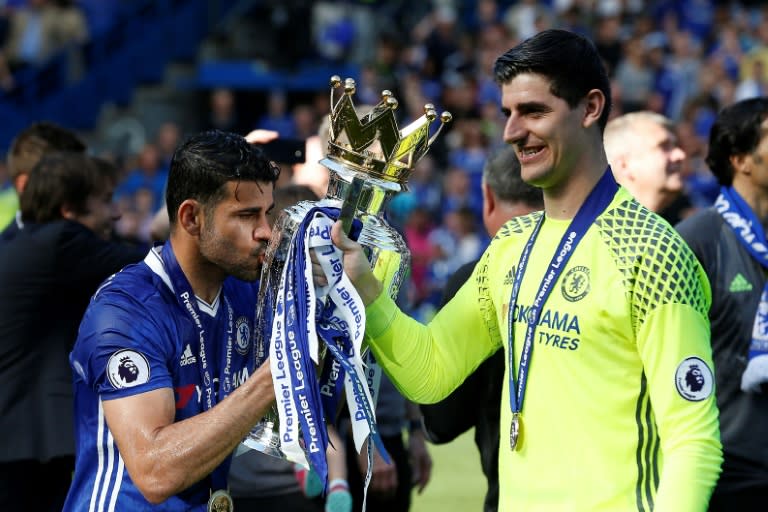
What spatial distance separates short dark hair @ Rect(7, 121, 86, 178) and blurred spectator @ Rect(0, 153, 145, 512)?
1045 mm

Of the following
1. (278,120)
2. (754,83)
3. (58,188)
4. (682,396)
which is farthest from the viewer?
(278,120)

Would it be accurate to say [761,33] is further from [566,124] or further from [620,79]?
[566,124]

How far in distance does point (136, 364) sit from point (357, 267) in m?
0.63

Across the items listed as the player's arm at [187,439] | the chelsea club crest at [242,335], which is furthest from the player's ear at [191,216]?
the player's arm at [187,439]

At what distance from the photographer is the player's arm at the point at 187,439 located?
307 centimetres

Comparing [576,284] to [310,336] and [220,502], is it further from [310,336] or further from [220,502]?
[220,502]

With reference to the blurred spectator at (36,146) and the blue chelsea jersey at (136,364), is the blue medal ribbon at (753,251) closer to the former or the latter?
the blue chelsea jersey at (136,364)

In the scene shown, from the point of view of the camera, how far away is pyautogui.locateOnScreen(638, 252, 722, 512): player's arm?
8.92 feet

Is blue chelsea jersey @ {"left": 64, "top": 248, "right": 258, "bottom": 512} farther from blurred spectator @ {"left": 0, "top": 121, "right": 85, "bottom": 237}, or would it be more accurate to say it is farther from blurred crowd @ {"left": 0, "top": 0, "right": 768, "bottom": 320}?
blurred crowd @ {"left": 0, "top": 0, "right": 768, "bottom": 320}

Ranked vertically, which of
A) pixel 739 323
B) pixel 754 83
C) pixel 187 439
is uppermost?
pixel 754 83

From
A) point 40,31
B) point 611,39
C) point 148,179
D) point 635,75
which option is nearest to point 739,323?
point 148,179

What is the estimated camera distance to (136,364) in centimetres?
315

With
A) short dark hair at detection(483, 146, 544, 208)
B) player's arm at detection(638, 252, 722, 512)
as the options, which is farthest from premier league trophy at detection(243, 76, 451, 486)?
short dark hair at detection(483, 146, 544, 208)

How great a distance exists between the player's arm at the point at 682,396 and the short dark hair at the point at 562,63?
54cm
